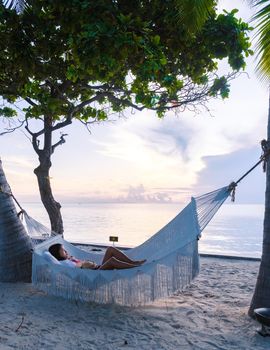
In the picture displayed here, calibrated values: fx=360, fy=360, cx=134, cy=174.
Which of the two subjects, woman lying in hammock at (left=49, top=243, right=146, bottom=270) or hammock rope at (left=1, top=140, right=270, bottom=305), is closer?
hammock rope at (left=1, top=140, right=270, bottom=305)

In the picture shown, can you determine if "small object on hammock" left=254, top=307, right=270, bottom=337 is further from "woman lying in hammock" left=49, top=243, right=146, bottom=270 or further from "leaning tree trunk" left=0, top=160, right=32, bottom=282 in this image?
"leaning tree trunk" left=0, top=160, right=32, bottom=282

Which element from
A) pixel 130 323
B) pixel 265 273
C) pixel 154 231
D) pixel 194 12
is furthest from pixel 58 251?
pixel 154 231

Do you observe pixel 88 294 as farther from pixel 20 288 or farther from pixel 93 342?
pixel 20 288

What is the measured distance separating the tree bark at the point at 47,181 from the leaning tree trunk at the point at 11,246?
4.90ft

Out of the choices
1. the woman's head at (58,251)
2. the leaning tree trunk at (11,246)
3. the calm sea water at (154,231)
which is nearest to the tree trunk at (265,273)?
the woman's head at (58,251)

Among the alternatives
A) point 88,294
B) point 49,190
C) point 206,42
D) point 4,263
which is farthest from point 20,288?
point 206,42

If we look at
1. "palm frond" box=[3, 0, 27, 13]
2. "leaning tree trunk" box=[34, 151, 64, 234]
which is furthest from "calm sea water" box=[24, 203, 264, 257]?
"palm frond" box=[3, 0, 27, 13]

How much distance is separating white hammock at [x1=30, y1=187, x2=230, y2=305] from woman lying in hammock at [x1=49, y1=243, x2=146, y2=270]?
0.50 ft

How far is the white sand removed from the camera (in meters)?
2.06

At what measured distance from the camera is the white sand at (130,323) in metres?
2.06

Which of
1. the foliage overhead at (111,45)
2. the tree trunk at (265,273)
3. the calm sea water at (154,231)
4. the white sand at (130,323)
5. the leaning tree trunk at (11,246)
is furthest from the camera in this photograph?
the calm sea water at (154,231)

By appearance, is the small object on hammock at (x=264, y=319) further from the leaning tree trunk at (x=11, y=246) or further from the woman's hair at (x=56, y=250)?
the leaning tree trunk at (x=11, y=246)

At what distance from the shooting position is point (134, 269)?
243cm

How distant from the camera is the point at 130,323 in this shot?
2383 millimetres
